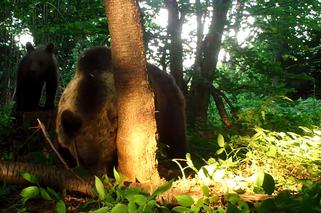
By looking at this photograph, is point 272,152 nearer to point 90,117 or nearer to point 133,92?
point 133,92

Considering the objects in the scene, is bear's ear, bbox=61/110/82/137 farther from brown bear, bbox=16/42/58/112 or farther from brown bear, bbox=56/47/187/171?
brown bear, bbox=16/42/58/112

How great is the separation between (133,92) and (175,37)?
338cm

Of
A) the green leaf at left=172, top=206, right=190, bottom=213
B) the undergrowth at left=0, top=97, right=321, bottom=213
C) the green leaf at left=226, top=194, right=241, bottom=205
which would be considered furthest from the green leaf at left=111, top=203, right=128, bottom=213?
the green leaf at left=226, top=194, right=241, bottom=205

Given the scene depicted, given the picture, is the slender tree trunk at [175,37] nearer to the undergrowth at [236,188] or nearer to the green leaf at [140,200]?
the undergrowth at [236,188]

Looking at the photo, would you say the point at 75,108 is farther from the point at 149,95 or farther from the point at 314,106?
the point at 314,106

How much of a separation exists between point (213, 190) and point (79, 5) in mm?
5642

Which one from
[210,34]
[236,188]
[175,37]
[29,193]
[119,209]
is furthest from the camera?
[210,34]

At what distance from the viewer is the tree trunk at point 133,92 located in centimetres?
319

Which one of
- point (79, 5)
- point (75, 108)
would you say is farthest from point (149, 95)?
point (79, 5)

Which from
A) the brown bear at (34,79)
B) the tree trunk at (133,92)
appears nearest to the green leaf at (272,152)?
the tree trunk at (133,92)

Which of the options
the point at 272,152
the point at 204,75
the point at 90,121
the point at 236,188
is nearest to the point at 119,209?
the point at 236,188

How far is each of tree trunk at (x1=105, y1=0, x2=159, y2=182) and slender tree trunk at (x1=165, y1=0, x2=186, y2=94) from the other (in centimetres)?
315

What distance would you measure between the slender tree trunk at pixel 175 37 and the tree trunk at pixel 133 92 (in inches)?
124

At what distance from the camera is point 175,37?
6391mm
